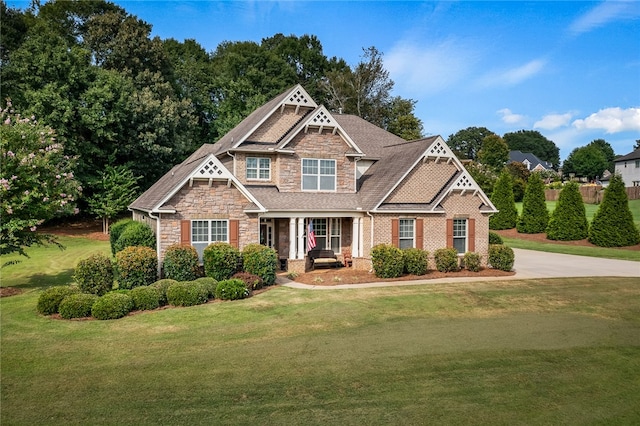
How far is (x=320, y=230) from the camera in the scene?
2339 centimetres

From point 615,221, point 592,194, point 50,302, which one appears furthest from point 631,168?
point 50,302

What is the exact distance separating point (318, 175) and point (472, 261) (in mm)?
8272

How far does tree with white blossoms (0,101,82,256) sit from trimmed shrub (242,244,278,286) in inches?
264

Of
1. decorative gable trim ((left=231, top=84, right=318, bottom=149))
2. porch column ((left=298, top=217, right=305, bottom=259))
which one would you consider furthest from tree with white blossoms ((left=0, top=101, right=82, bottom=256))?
porch column ((left=298, top=217, right=305, bottom=259))

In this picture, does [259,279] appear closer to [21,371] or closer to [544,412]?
[21,371]

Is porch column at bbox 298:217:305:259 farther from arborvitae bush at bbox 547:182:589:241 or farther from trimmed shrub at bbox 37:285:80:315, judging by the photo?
arborvitae bush at bbox 547:182:589:241

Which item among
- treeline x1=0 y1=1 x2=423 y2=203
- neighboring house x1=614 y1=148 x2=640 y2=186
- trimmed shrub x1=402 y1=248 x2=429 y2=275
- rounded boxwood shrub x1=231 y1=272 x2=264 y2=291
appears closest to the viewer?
rounded boxwood shrub x1=231 y1=272 x2=264 y2=291

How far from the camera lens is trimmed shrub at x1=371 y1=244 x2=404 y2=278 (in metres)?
19.6

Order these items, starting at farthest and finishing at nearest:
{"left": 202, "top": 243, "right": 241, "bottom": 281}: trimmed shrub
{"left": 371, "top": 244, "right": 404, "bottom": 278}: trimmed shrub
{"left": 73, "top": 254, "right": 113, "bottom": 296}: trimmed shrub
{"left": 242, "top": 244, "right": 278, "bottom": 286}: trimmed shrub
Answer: {"left": 371, "top": 244, "right": 404, "bottom": 278}: trimmed shrub, {"left": 242, "top": 244, "right": 278, "bottom": 286}: trimmed shrub, {"left": 202, "top": 243, "right": 241, "bottom": 281}: trimmed shrub, {"left": 73, "top": 254, "right": 113, "bottom": 296}: trimmed shrub

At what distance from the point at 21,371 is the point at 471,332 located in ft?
33.8

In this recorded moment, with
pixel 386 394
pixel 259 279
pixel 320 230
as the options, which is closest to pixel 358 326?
pixel 386 394

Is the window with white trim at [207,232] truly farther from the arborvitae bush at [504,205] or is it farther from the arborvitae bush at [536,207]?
the arborvitae bush at [504,205]

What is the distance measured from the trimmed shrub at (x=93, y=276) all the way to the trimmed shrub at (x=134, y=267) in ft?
2.69

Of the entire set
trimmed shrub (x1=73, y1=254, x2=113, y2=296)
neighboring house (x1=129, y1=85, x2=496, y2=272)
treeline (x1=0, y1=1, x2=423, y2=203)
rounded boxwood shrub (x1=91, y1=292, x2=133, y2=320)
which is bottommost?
rounded boxwood shrub (x1=91, y1=292, x2=133, y2=320)
